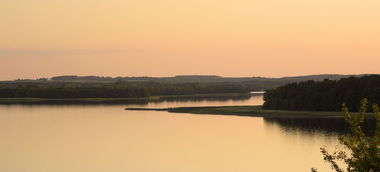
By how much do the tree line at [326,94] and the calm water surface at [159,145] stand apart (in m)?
10.9

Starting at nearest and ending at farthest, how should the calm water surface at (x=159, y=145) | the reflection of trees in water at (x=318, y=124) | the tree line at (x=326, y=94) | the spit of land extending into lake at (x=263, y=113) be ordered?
1. the calm water surface at (x=159, y=145)
2. the reflection of trees in water at (x=318, y=124)
3. the spit of land extending into lake at (x=263, y=113)
4. the tree line at (x=326, y=94)

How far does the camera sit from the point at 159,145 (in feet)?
171

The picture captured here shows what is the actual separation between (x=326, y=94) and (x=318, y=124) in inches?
656

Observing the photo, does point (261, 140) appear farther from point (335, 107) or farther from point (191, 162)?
point (335, 107)

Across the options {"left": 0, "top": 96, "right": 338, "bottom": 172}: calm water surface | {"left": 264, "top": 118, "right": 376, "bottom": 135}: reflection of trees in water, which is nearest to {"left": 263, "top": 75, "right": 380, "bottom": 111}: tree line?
{"left": 264, "top": 118, "right": 376, "bottom": 135}: reflection of trees in water

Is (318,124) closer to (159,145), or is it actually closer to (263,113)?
(263,113)

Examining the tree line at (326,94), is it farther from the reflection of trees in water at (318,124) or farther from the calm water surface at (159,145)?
the calm water surface at (159,145)

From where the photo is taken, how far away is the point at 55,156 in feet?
152

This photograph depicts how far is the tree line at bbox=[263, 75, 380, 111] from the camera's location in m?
81.6

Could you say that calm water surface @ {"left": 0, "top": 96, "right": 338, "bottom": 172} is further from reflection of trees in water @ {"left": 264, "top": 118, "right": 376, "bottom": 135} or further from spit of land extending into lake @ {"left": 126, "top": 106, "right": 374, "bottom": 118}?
spit of land extending into lake @ {"left": 126, "top": 106, "right": 374, "bottom": 118}

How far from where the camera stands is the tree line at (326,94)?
81625mm

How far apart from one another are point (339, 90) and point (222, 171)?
49134 millimetres

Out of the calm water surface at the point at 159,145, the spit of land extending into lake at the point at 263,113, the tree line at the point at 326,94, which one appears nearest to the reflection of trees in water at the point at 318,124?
the calm water surface at the point at 159,145

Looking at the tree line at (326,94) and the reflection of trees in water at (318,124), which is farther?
the tree line at (326,94)
